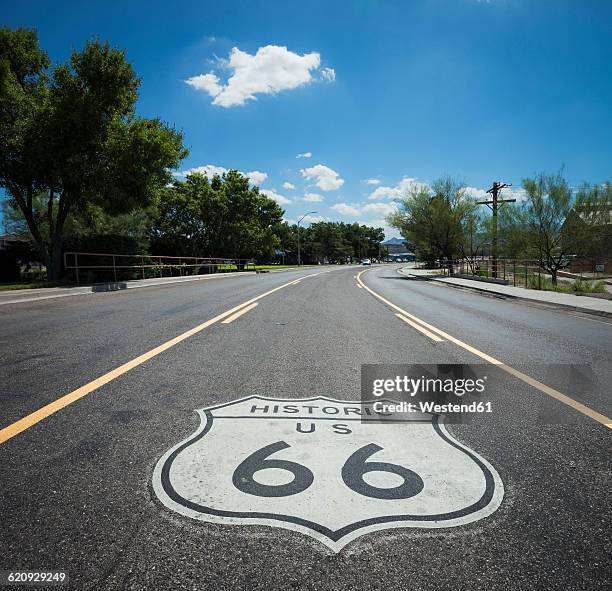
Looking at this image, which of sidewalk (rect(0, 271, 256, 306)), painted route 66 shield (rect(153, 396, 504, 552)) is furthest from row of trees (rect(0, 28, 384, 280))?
painted route 66 shield (rect(153, 396, 504, 552))

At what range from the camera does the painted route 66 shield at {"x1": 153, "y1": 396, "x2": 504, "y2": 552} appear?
1919 millimetres

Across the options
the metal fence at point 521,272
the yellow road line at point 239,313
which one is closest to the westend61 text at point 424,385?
the yellow road line at point 239,313

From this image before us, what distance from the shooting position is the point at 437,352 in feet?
18.3

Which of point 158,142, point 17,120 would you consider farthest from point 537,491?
→ point 17,120

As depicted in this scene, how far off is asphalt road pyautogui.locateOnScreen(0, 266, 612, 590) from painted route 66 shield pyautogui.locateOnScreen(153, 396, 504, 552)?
47mm

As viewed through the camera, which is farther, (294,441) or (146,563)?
(294,441)

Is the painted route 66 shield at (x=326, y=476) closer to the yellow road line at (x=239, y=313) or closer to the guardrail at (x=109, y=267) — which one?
the yellow road line at (x=239, y=313)

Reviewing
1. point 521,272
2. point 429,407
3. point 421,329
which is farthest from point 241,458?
point 521,272

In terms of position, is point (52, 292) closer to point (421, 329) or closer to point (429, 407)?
point (421, 329)

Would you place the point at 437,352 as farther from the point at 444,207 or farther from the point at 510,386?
the point at 444,207

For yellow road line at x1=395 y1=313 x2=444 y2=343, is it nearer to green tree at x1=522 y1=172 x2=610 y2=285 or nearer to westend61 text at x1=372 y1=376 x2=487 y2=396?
westend61 text at x1=372 y1=376 x2=487 y2=396

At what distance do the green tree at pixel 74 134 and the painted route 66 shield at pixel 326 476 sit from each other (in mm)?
18094

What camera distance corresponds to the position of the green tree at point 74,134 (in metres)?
16.8

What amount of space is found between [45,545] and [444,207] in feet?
133
